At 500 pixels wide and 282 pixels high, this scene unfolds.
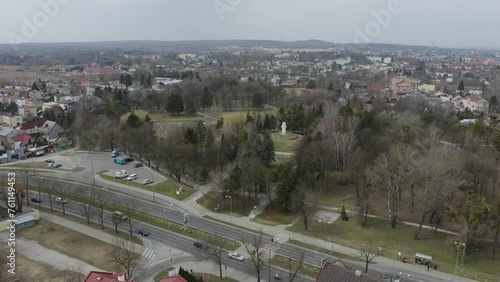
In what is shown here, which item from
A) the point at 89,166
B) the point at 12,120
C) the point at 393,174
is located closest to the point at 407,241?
the point at 393,174

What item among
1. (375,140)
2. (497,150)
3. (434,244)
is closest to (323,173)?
(375,140)

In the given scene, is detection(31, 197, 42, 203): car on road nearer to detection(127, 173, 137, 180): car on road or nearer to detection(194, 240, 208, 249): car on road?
detection(127, 173, 137, 180): car on road

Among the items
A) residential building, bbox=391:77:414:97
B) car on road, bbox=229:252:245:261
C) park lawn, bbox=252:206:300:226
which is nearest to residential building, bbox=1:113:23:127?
park lawn, bbox=252:206:300:226

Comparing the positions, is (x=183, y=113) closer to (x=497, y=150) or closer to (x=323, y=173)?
(x=323, y=173)

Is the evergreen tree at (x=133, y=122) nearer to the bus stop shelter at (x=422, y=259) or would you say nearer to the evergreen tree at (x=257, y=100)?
the evergreen tree at (x=257, y=100)

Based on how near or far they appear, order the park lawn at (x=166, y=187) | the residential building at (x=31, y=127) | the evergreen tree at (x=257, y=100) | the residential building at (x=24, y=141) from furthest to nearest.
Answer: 1. the evergreen tree at (x=257, y=100)
2. the residential building at (x=31, y=127)
3. the residential building at (x=24, y=141)
4. the park lawn at (x=166, y=187)

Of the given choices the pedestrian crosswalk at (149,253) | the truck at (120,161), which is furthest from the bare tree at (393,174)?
the truck at (120,161)
